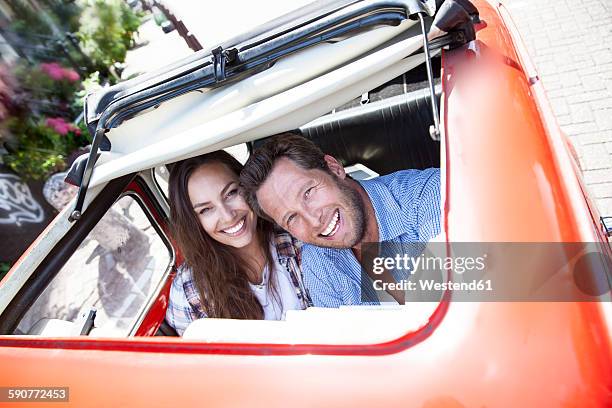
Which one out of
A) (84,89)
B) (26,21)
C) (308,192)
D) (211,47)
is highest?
(26,21)

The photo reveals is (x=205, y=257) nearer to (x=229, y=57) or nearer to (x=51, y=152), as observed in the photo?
(x=229, y=57)

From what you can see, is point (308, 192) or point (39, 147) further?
point (39, 147)

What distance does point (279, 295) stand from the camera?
2.09 m

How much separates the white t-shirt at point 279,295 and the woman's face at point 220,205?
0.21 meters

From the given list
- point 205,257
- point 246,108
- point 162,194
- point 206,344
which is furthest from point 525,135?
point 162,194

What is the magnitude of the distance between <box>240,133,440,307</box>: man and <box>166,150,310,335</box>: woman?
114 millimetres

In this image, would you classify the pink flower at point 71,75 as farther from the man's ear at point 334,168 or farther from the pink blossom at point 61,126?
the man's ear at point 334,168

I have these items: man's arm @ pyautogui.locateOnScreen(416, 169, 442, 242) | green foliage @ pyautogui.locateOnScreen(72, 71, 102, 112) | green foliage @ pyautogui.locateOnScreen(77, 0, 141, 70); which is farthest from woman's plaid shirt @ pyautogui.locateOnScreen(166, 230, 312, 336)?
green foliage @ pyautogui.locateOnScreen(77, 0, 141, 70)

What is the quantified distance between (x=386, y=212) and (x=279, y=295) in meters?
0.66

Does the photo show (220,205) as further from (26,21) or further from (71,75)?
(26,21)

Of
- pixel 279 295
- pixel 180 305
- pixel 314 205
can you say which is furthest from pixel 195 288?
pixel 314 205

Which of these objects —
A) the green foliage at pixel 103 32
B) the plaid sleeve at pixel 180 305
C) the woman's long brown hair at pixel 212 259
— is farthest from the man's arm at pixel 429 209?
the green foliage at pixel 103 32

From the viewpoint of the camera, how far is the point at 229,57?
4.76 feet

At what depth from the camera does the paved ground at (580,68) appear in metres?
2.80
